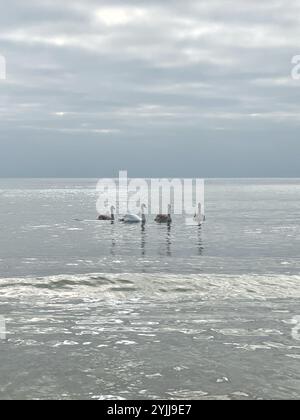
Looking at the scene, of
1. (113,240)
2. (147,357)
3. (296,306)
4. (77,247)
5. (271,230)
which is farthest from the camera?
(271,230)

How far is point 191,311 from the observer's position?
2552 cm

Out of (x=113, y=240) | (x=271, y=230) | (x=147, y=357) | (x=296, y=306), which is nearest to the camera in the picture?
(x=147, y=357)

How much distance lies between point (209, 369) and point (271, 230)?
64403 millimetres

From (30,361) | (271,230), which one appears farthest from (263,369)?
(271,230)

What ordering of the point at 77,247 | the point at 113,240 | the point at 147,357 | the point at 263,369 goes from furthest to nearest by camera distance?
the point at 113,240 < the point at 77,247 < the point at 147,357 < the point at 263,369

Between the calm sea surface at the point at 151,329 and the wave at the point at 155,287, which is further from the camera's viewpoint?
the wave at the point at 155,287

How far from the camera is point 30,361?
18188 mm

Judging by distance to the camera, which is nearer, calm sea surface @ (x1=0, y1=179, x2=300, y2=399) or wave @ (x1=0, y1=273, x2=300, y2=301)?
calm sea surface @ (x1=0, y1=179, x2=300, y2=399)

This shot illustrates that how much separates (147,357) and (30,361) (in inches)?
172

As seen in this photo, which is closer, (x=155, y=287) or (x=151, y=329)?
(x=151, y=329)
